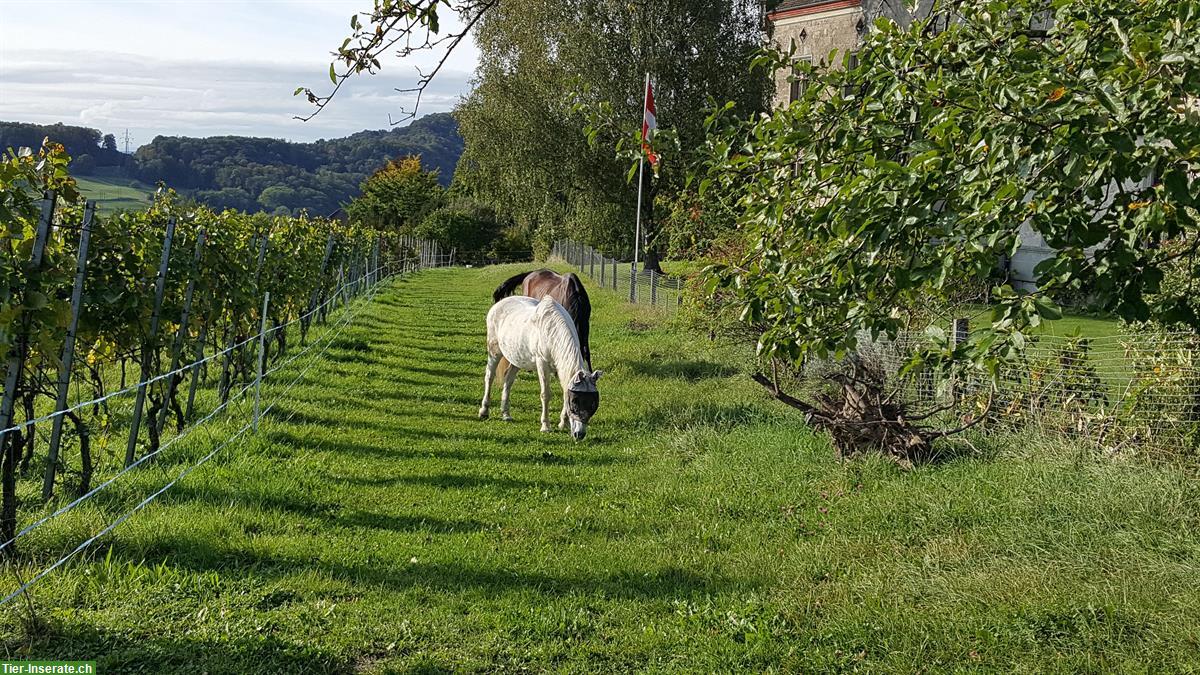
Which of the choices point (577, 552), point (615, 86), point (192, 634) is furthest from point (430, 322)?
point (192, 634)

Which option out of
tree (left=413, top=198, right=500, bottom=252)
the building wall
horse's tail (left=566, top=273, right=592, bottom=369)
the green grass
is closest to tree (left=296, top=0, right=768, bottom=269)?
the building wall

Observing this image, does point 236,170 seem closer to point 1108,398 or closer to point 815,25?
point 815,25

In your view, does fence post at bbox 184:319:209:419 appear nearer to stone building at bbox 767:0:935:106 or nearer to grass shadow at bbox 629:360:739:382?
grass shadow at bbox 629:360:739:382

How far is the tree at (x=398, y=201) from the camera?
69.0m

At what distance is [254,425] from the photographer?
795 centimetres

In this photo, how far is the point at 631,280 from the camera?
871 inches

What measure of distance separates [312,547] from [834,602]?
118 inches

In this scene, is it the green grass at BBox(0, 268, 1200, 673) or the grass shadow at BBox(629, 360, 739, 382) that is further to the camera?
the grass shadow at BBox(629, 360, 739, 382)

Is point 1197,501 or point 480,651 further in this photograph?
point 1197,501

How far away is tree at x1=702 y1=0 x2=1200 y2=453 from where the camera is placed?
259 cm

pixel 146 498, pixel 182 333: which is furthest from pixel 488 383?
pixel 146 498

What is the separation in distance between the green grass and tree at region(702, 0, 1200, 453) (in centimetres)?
157

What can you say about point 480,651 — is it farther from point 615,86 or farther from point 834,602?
point 615,86

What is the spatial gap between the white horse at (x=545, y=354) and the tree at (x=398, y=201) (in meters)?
Result: 57.4
